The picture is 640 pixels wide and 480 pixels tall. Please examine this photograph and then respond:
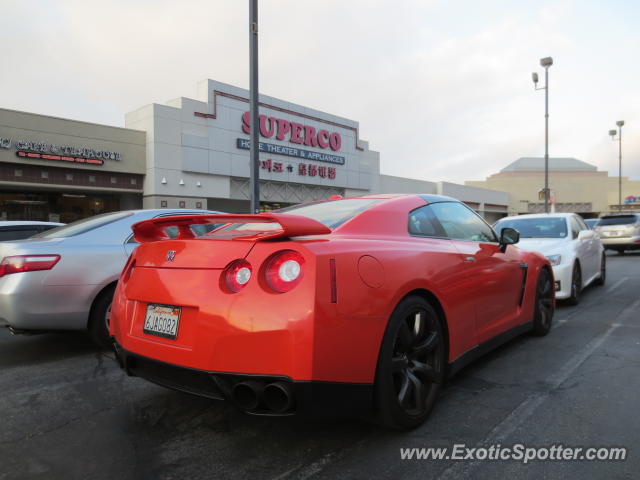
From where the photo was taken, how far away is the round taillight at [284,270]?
2.19 metres

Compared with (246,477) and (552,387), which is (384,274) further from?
(552,387)

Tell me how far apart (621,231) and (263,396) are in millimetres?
16749

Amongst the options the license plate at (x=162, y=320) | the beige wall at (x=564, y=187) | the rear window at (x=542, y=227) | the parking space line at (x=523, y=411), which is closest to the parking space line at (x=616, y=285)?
the rear window at (x=542, y=227)

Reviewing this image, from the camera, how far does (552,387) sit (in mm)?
3291

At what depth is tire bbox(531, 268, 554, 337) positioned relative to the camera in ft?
15.2

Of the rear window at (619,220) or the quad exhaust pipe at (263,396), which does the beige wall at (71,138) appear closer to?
the rear window at (619,220)

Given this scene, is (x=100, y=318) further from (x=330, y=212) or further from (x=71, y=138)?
(x=71, y=138)

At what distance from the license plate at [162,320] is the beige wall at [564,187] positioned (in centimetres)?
6003

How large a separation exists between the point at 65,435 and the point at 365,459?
1754 mm

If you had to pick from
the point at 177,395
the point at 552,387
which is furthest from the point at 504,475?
the point at 177,395

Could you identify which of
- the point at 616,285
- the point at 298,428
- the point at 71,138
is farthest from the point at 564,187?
the point at 298,428

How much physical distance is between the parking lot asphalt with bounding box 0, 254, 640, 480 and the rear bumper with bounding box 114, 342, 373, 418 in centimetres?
30

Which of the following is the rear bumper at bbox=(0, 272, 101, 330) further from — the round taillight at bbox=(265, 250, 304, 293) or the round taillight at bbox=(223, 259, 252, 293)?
the round taillight at bbox=(265, 250, 304, 293)

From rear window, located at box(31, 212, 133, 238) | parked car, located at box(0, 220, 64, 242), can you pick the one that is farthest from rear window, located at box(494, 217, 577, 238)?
parked car, located at box(0, 220, 64, 242)
